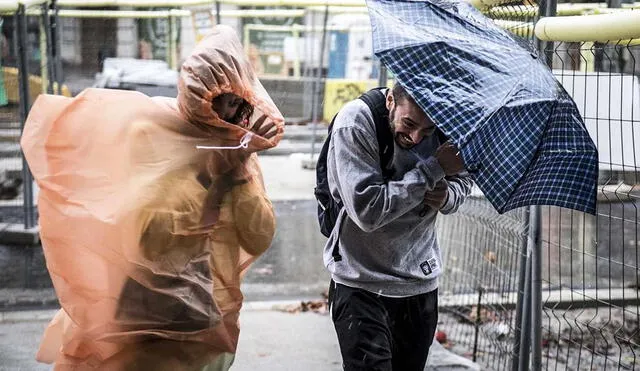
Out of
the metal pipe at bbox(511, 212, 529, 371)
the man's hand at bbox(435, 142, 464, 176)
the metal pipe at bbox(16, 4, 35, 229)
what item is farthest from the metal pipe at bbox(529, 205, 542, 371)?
the metal pipe at bbox(16, 4, 35, 229)

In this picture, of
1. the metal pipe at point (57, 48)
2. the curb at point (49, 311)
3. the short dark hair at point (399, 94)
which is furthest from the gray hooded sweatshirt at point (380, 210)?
the metal pipe at point (57, 48)

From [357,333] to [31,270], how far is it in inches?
184

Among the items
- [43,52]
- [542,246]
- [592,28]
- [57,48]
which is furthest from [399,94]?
[57,48]

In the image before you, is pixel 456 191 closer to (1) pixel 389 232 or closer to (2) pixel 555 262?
(1) pixel 389 232

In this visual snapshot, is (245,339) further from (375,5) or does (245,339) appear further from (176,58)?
(176,58)

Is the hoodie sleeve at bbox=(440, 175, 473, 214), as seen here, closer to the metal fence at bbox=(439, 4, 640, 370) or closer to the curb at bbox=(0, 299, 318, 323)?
the metal fence at bbox=(439, 4, 640, 370)

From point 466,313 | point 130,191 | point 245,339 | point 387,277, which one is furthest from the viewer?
point 466,313

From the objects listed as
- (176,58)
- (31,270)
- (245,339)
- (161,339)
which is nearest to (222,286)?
(161,339)

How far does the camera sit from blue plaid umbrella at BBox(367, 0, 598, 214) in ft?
9.48

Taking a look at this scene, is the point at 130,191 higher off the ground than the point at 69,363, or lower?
higher

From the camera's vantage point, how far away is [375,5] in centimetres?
329

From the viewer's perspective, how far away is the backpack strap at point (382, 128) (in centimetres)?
336

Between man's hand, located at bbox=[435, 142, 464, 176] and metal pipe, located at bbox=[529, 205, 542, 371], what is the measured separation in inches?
42.3

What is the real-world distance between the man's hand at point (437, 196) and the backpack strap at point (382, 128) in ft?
0.53
